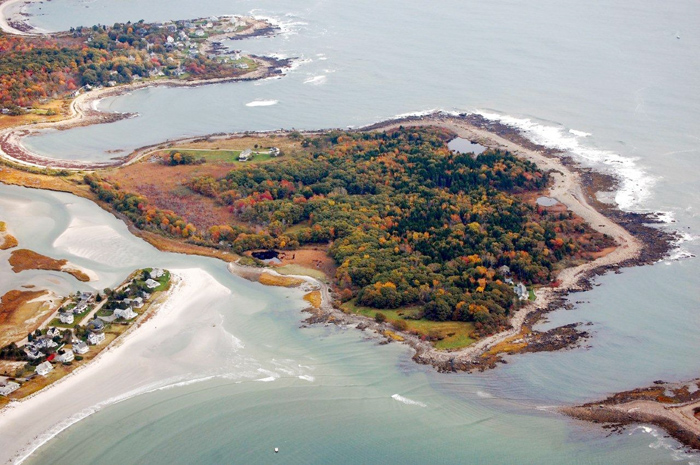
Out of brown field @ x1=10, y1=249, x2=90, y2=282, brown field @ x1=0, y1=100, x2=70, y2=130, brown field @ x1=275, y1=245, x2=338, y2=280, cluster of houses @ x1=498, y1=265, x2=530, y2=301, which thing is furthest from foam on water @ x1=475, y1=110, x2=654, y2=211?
brown field @ x1=0, y1=100, x2=70, y2=130

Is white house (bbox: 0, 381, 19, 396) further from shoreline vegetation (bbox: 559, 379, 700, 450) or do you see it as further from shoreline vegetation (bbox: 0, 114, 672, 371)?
shoreline vegetation (bbox: 559, 379, 700, 450)

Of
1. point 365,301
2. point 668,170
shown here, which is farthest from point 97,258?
point 668,170

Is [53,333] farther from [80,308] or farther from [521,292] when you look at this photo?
[521,292]

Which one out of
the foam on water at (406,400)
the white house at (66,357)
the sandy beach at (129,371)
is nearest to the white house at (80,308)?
the sandy beach at (129,371)

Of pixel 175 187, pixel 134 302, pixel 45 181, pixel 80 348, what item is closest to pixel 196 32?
pixel 45 181

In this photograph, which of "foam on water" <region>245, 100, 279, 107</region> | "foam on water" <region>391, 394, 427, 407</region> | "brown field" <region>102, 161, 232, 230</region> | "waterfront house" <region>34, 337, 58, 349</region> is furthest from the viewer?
"foam on water" <region>245, 100, 279, 107</region>

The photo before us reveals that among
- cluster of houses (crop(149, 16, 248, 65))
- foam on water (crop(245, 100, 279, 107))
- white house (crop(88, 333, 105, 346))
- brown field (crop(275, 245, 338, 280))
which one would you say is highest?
cluster of houses (crop(149, 16, 248, 65))
